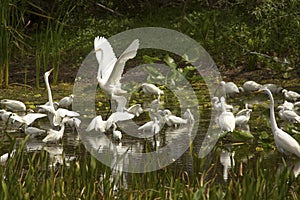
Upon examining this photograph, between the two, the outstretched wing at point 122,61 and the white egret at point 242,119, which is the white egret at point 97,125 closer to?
the outstretched wing at point 122,61

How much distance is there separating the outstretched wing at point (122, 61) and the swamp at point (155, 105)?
19 mm

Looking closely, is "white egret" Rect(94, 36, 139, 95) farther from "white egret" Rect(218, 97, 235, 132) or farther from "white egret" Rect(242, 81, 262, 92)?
"white egret" Rect(242, 81, 262, 92)

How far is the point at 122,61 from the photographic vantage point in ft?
30.6

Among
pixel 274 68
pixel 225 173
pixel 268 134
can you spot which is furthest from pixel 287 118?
pixel 274 68

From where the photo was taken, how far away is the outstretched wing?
8.93 meters

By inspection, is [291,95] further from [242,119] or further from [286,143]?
[286,143]

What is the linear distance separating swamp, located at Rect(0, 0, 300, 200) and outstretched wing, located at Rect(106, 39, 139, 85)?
0.06 ft

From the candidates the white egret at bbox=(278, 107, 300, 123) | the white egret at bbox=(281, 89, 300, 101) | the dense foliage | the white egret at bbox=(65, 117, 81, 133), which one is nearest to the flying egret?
the white egret at bbox=(278, 107, 300, 123)

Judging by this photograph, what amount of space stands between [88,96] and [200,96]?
1655 millimetres

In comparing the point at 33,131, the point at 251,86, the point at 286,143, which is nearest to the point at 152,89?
the point at 251,86

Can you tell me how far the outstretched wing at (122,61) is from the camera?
8.93 meters

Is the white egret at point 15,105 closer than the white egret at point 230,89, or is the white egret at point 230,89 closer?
the white egret at point 15,105

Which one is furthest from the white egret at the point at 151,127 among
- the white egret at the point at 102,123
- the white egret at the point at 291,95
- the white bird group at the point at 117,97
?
the white egret at the point at 291,95

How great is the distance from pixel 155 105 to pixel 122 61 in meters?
0.82
